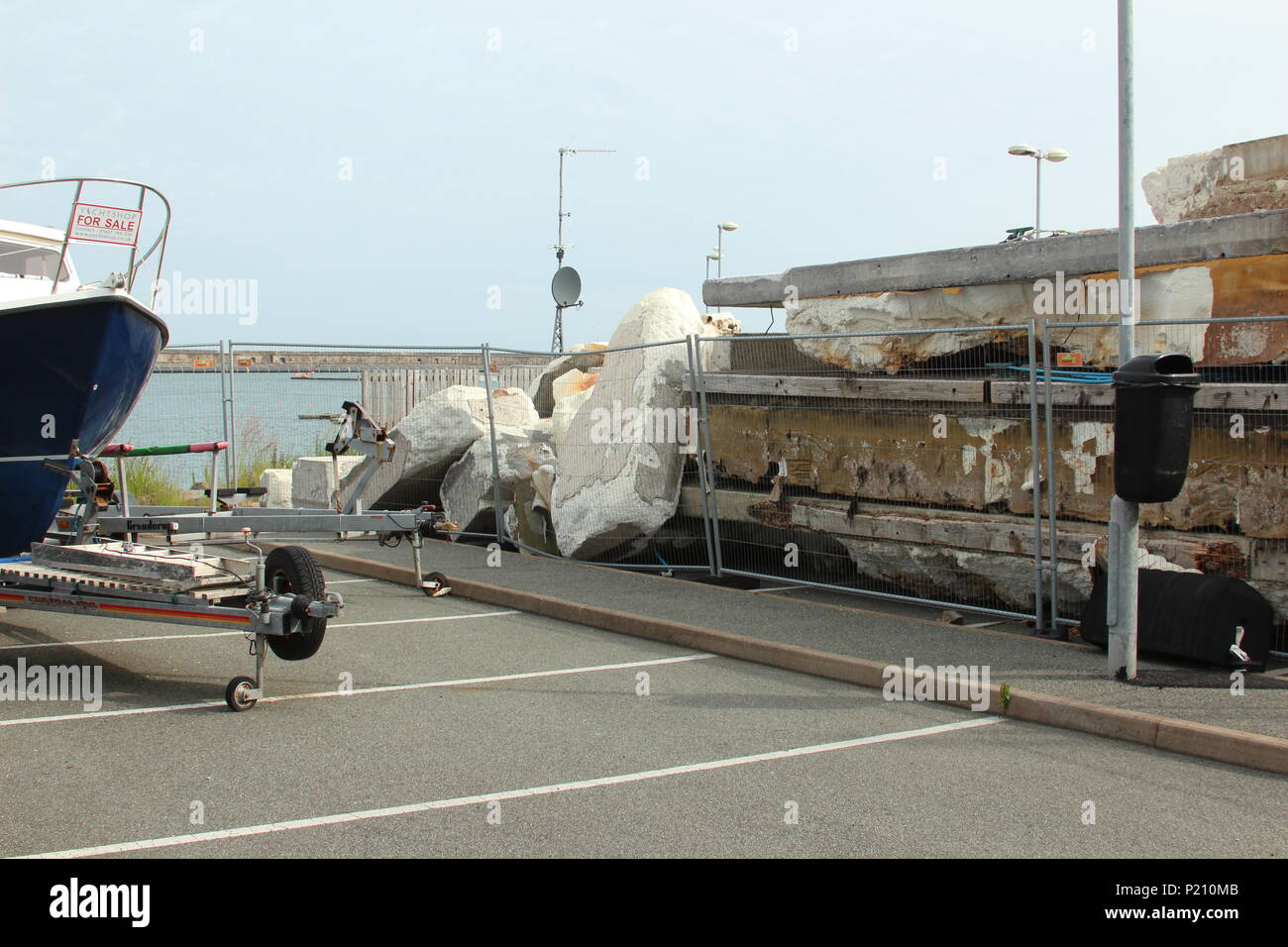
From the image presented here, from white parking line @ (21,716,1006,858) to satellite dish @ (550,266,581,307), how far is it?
18.2 m

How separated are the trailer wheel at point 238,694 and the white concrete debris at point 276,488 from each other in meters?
11.1

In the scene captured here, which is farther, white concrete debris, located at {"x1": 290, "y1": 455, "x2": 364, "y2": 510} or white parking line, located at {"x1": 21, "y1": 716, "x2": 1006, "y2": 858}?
white concrete debris, located at {"x1": 290, "y1": 455, "x2": 364, "y2": 510}

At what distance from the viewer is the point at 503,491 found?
47.4 feet

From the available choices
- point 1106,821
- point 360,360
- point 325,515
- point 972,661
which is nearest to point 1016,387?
point 972,661

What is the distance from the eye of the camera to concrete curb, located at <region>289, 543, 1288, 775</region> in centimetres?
604

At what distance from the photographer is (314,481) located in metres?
16.9

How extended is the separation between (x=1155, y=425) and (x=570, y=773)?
13.1ft

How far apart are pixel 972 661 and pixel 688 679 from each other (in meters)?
1.92

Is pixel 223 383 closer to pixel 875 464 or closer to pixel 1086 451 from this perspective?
pixel 875 464

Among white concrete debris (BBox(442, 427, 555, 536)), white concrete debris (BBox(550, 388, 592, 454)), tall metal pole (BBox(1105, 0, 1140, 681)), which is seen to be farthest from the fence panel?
tall metal pole (BBox(1105, 0, 1140, 681))

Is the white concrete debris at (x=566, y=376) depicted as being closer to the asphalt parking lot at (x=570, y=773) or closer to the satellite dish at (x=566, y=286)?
the satellite dish at (x=566, y=286)

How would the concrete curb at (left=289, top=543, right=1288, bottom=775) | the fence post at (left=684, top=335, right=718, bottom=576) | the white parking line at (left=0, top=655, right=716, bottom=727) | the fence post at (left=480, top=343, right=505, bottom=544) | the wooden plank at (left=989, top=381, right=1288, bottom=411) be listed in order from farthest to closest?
the fence post at (left=480, top=343, right=505, bottom=544) → the fence post at (left=684, top=335, right=718, bottom=576) → the wooden plank at (left=989, top=381, right=1288, bottom=411) → the white parking line at (left=0, top=655, right=716, bottom=727) → the concrete curb at (left=289, top=543, right=1288, bottom=775)

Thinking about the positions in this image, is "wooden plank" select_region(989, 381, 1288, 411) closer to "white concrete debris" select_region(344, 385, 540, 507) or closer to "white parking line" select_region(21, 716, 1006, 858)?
"white parking line" select_region(21, 716, 1006, 858)

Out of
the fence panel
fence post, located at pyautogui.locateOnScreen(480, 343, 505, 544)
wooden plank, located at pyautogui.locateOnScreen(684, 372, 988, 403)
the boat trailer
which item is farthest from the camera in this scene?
the fence panel
